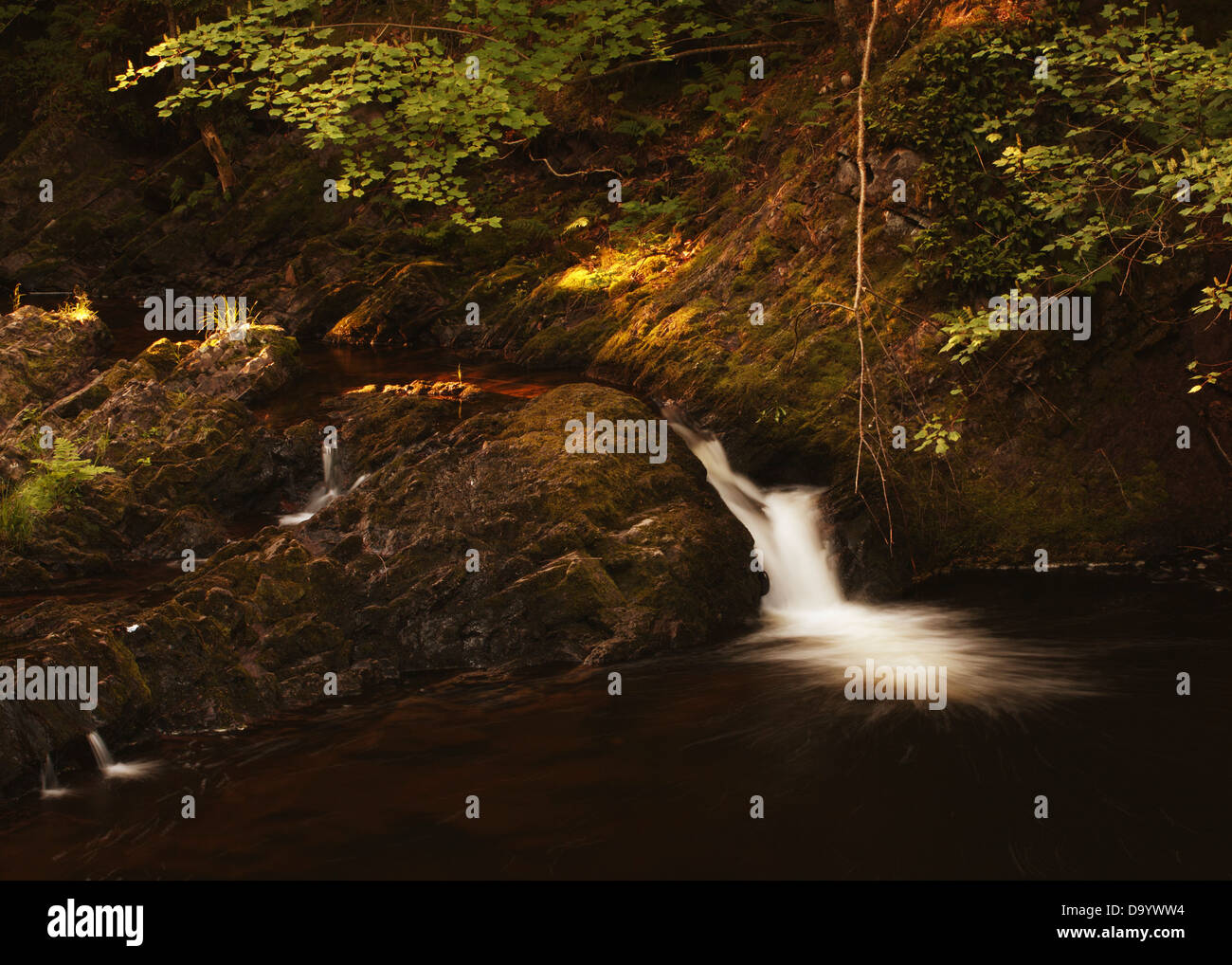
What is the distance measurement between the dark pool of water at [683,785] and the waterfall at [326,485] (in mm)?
3481

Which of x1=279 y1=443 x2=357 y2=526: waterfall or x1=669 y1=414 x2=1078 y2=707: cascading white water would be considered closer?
x1=669 y1=414 x2=1078 y2=707: cascading white water

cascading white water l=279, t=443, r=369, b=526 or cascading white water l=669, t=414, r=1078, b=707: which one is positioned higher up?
cascading white water l=279, t=443, r=369, b=526

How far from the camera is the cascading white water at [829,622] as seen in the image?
7535 mm

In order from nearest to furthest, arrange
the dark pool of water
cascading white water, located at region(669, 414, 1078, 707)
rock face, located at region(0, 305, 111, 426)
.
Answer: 1. the dark pool of water
2. cascading white water, located at region(669, 414, 1078, 707)
3. rock face, located at region(0, 305, 111, 426)

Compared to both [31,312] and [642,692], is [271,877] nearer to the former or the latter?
[642,692]

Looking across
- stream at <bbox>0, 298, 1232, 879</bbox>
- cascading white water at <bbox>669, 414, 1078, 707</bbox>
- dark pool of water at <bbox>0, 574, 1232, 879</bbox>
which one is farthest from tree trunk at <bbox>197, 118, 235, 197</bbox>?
dark pool of water at <bbox>0, 574, 1232, 879</bbox>

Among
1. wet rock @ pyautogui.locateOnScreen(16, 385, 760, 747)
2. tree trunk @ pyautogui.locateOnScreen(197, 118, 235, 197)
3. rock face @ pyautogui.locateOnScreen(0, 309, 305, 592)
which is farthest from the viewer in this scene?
tree trunk @ pyautogui.locateOnScreen(197, 118, 235, 197)

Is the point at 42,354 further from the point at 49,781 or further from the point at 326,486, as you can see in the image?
the point at 49,781

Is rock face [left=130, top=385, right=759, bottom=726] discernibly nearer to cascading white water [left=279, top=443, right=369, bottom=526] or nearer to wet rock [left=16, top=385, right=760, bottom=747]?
wet rock [left=16, top=385, right=760, bottom=747]

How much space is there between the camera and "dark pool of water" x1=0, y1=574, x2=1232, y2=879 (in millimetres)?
5223

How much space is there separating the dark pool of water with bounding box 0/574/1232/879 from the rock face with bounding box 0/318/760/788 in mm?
366

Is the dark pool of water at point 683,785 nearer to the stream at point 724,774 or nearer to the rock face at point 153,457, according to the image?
the stream at point 724,774
